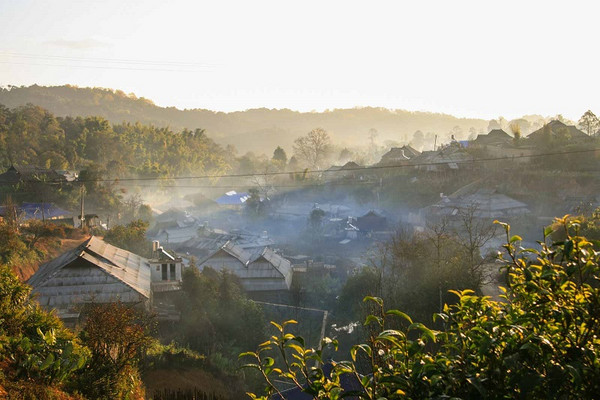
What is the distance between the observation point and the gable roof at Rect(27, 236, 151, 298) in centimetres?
1255

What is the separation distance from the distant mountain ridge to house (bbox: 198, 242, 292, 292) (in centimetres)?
10068

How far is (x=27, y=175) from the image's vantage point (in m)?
31.6

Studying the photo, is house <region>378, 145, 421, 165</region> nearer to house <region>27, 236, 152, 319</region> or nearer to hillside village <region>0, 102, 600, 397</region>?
hillside village <region>0, 102, 600, 397</region>

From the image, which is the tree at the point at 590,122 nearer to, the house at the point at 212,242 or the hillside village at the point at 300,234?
the hillside village at the point at 300,234

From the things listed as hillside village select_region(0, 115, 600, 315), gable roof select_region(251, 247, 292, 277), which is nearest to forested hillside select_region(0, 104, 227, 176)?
hillside village select_region(0, 115, 600, 315)

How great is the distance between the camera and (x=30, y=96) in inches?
4535

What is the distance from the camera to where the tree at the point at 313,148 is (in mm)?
65500

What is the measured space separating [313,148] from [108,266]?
55404mm

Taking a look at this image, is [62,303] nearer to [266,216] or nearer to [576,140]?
[266,216]

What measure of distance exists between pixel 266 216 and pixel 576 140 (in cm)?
2208

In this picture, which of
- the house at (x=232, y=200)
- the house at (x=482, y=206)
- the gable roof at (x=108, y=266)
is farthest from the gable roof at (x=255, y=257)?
the house at (x=232, y=200)

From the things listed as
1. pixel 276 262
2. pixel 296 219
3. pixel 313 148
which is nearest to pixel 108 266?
pixel 276 262

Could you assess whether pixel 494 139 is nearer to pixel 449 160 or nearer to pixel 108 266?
pixel 449 160

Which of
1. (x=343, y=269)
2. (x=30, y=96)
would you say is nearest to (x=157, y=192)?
(x=343, y=269)
